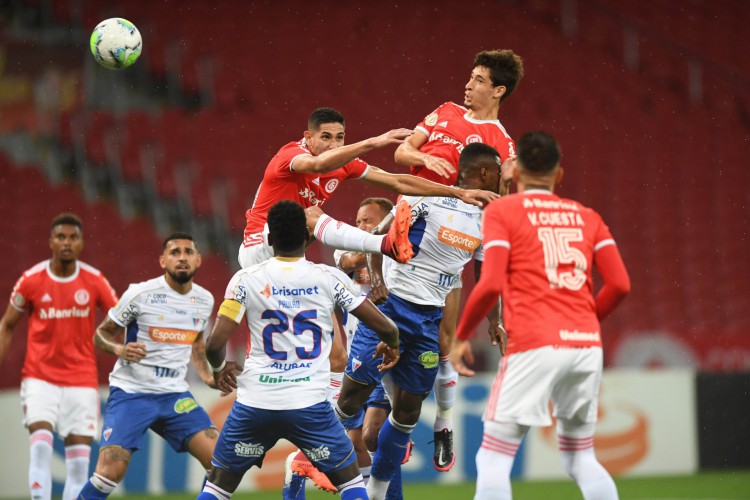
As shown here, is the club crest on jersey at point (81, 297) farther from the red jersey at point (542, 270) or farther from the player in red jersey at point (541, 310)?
the red jersey at point (542, 270)

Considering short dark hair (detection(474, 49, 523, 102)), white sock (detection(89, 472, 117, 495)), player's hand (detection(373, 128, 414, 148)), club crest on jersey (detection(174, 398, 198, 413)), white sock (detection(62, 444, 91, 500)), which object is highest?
short dark hair (detection(474, 49, 523, 102))

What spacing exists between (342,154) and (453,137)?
948 mm

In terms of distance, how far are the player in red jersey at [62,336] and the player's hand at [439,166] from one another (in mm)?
4018

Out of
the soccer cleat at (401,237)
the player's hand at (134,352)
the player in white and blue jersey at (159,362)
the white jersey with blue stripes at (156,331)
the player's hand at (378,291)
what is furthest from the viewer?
the white jersey with blue stripes at (156,331)

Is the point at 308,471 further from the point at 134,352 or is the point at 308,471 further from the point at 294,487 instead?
the point at 134,352

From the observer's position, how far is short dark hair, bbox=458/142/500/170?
286 inches

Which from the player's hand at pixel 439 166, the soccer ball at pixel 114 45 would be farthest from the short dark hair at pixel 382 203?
the soccer ball at pixel 114 45

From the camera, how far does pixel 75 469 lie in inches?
368

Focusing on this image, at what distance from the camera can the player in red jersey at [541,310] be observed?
18.0ft

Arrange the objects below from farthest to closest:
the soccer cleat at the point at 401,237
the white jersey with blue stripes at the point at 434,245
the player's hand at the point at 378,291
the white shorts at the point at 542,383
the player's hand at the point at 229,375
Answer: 1. the white jersey with blue stripes at the point at 434,245
2. the player's hand at the point at 378,291
3. the soccer cleat at the point at 401,237
4. the player's hand at the point at 229,375
5. the white shorts at the point at 542,383

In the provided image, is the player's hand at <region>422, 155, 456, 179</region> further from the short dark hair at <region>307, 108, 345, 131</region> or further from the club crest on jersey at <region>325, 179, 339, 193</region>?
the club crest on jersey at <region>325, 179, 339, 193</region>

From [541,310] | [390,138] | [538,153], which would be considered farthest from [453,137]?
[541,310]

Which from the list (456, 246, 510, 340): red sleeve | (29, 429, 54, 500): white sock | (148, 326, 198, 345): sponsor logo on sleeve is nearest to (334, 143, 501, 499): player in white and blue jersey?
(148, 326, 198, 345): sponsor logo on sleeve

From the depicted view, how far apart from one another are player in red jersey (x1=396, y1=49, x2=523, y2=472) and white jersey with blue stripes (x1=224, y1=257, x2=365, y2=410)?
1477 mm
